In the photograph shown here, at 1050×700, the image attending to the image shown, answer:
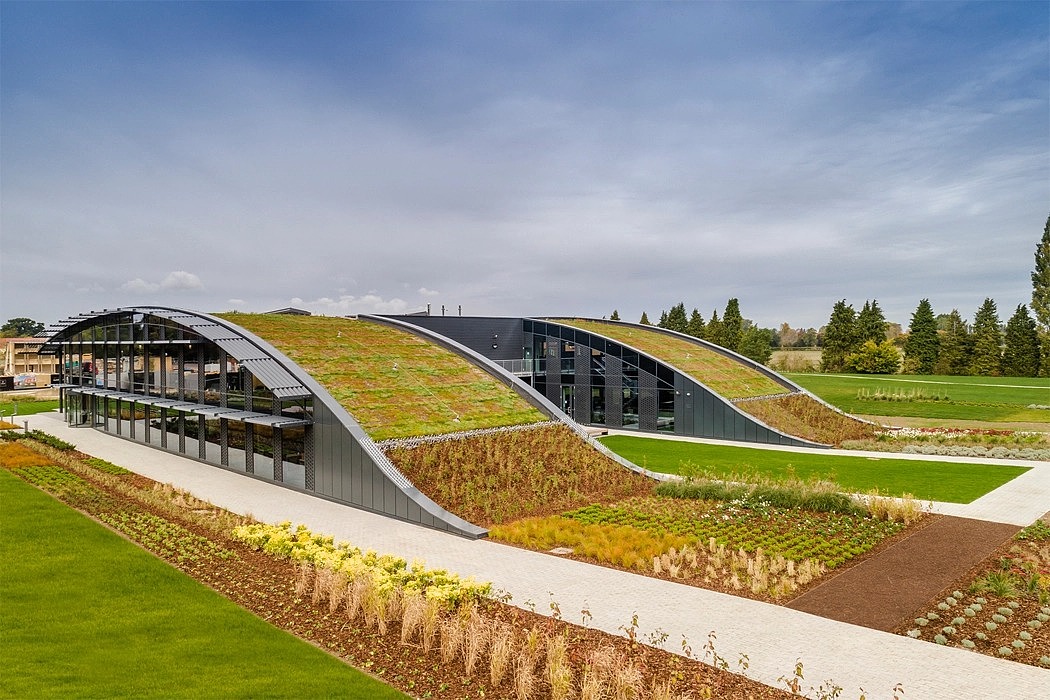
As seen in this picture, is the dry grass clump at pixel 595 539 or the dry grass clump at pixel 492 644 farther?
the dry grass clump at pixel 595 539

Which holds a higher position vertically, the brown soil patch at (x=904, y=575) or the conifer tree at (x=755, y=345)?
the conifer tree at (x=755, y=345)

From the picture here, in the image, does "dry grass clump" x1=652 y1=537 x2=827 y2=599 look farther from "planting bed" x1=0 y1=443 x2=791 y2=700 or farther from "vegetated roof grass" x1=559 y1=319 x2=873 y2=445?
"vegetated roof grass" x1=559 y1=319 x2=873 y2=445

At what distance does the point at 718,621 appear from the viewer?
9.12m

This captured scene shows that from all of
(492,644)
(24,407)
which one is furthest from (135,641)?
(24,407)

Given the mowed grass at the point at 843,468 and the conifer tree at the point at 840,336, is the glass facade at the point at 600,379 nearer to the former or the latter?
the mowed grass at the point at 843,468

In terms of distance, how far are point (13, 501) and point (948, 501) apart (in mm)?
23473

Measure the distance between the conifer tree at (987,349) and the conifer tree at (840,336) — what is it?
10.2 meters

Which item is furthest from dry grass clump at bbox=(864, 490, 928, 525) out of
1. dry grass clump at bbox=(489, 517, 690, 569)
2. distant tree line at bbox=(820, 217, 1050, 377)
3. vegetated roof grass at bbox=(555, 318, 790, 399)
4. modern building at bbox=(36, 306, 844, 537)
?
distant tree line at bbox=(820, 217, 1050, 377)

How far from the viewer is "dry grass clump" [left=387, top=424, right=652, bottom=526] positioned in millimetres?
15386

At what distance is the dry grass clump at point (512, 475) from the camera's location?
15.4m

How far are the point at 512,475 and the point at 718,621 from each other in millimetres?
8511

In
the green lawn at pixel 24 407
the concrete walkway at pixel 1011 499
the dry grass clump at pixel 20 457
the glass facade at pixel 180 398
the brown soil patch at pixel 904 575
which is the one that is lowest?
the brown soil patch at pixel 904 575

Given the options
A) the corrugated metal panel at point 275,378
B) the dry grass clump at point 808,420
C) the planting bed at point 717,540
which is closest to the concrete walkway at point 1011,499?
the planting bed at point 717,540

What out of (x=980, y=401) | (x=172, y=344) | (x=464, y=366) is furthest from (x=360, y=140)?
(x=980, y=401)
